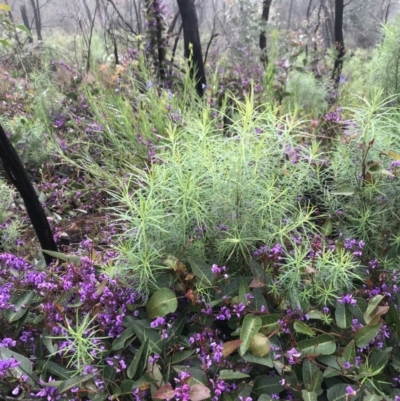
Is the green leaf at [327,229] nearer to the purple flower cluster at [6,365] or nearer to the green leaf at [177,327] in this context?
the green leaf at [177,327]

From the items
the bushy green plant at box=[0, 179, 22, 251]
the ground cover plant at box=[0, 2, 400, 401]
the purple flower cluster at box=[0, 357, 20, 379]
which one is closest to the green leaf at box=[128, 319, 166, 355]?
the ground cover plant at box=[0, 2, 400, 401]

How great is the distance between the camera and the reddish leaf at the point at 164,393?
1.03 m

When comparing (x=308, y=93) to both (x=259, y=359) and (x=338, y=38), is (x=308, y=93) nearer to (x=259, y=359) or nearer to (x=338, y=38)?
(x=338, y=38)

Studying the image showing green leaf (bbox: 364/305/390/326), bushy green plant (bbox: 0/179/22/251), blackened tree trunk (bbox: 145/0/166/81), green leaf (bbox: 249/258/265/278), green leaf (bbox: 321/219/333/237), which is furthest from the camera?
blackened tree trunk (bbox: 145/0/166/81)

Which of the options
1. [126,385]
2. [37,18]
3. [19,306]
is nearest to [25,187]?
[19,306]

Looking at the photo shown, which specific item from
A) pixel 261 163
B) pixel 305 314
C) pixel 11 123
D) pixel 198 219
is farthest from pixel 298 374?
pixel 11 123

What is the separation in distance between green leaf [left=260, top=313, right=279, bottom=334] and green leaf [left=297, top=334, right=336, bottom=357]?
87mm

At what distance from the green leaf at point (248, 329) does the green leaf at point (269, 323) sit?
0.03 m

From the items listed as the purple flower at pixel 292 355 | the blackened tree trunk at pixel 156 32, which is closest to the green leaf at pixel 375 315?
the purple flower at pixel 292 355

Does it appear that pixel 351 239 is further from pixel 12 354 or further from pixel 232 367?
pixel 12 354

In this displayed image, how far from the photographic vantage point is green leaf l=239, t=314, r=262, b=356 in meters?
1.17

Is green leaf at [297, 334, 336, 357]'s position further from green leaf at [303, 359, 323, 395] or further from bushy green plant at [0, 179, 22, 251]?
bushy green plant at [0, 179, 22, 251]

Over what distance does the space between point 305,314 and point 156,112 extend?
170cm

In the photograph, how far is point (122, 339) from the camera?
123cm
